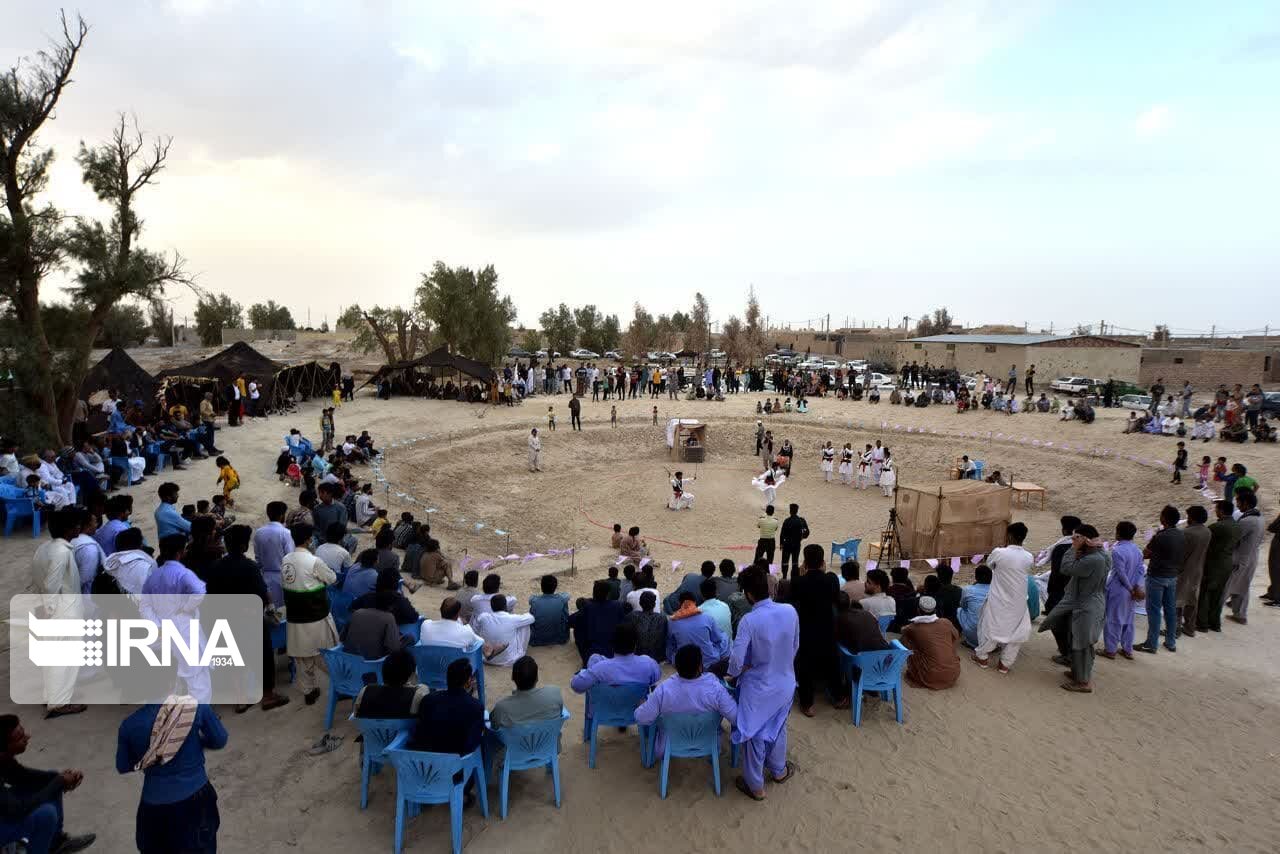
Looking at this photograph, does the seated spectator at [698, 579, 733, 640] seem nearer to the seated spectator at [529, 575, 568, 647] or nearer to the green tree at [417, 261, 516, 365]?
the seated spectator at [529, 575, 568, 647]

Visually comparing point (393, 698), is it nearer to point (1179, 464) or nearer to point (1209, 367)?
point (1179, 464)

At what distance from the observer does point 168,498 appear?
793 centimetres

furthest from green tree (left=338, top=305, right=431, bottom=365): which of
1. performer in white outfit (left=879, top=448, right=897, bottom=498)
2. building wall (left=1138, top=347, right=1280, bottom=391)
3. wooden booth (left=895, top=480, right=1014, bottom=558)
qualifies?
building wall (left=1138, top=347, right=1280, bottom=391)

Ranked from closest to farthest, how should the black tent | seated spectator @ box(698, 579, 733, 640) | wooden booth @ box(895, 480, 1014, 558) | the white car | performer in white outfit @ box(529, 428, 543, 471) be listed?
seated spectator @ box(698, 579, 733, 640) < wooden booth @ box(895, 480, 1014, 558) < the black tent < performer in white outfit @ box(529, 428, 543, 471) < the white car

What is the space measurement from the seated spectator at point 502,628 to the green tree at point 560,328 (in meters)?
65.3

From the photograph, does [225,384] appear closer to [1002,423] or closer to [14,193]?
[14,193]

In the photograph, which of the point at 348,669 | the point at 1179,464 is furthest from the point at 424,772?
the point at 1179,464

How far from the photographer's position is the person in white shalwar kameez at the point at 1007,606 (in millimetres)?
7254

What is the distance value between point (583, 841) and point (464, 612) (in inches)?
132

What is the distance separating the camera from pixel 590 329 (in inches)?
2901

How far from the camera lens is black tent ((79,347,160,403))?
70.2 feet

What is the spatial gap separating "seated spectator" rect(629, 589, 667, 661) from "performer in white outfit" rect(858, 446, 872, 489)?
16.4 meters

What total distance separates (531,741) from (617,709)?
933 mm

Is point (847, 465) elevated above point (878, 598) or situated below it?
below
